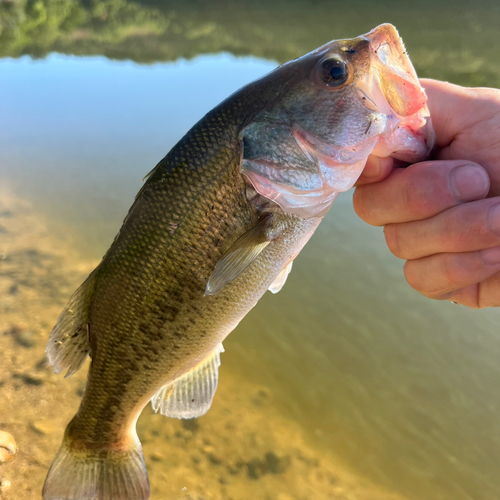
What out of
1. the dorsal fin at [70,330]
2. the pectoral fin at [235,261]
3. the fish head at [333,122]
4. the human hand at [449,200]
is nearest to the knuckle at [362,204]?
the human hand at [449,200]

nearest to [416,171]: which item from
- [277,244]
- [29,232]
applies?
[277,244]

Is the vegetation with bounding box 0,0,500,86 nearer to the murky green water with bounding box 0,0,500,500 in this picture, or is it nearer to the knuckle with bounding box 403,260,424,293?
the murky green water with bounding box 0,0,500,500

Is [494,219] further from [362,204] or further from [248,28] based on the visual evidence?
[248,28]

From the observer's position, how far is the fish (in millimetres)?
1483

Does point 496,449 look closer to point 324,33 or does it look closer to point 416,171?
point 416,171

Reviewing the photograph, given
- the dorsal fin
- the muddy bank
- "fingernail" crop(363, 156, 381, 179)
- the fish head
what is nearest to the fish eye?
the fish head

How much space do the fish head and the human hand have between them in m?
0.15

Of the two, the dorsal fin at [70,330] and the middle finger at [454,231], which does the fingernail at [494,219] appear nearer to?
the middle finger at [454,231]

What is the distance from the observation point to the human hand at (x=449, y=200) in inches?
58.8

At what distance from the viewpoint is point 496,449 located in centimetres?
334

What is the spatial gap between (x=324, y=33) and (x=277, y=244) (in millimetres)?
23419

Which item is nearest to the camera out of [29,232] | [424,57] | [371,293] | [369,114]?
Answer: [369,114]

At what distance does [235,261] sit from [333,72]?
35.1 inches

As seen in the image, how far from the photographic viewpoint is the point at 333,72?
1513 millimetres
